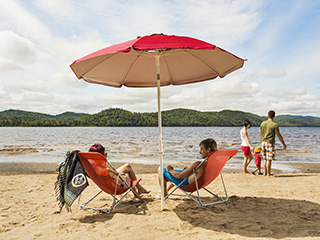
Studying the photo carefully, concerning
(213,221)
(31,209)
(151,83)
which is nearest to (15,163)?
(31,209)

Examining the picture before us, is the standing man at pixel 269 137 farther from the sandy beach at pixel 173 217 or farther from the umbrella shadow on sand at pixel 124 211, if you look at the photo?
the umbrella shadow on sand at pixel 124 211

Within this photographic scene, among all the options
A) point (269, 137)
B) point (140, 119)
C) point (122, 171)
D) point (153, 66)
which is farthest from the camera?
point (140, 119)

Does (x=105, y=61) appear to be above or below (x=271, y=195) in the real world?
above

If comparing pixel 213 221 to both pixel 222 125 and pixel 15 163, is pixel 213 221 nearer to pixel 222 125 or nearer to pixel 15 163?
pixel 15 163

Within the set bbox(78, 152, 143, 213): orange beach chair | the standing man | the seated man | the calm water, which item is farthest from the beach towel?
the calm water

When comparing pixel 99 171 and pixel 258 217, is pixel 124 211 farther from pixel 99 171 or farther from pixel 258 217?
pixel 258 217

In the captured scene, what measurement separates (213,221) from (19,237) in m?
2.43

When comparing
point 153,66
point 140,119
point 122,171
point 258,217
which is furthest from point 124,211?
point 140,119

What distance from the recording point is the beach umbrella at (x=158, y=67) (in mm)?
3852

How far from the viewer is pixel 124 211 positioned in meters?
3.90

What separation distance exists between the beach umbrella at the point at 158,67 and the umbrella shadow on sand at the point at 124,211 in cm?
39

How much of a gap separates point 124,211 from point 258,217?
77.6 inches

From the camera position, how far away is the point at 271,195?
493cm

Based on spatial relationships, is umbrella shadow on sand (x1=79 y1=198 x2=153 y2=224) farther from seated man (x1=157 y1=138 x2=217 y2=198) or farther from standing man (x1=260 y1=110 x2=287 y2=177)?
standing man (x1=260 y1=110 x2=287 y2=177)
